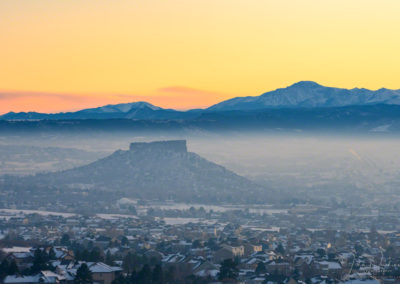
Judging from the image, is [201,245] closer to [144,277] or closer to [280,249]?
[280,249]

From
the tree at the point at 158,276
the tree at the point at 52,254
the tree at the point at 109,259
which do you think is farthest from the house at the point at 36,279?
the tree at the point at 109,259

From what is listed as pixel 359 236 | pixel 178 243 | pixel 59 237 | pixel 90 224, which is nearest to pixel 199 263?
pixel 178 243

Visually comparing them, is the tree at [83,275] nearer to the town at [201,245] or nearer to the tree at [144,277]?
the town at [201,245]

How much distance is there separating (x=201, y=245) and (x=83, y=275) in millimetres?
32773

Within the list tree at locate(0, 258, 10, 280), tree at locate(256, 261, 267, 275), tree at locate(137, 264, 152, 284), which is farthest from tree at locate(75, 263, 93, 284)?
tree at locate(256, 261, 267, 275)

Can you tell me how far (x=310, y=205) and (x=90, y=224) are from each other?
53534 mm

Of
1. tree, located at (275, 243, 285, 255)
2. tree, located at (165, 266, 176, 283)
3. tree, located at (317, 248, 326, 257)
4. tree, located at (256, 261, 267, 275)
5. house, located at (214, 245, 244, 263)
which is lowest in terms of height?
tree, located at (275, 243, 285, 255)

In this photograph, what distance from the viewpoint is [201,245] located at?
11112 centimetres

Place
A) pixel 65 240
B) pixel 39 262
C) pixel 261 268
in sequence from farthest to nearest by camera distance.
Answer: pixel 65 240
pixel 261 268
pixel 39 262

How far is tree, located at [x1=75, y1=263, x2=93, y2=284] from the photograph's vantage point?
78.9 metres

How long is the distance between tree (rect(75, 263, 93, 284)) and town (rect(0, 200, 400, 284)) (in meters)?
0.07

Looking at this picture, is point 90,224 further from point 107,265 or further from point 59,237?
point 107,265

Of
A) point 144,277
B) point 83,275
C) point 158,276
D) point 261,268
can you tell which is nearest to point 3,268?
point 83,275

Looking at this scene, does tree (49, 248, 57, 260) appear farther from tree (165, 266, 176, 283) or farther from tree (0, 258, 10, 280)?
tree (165, 266, 176, 283)
